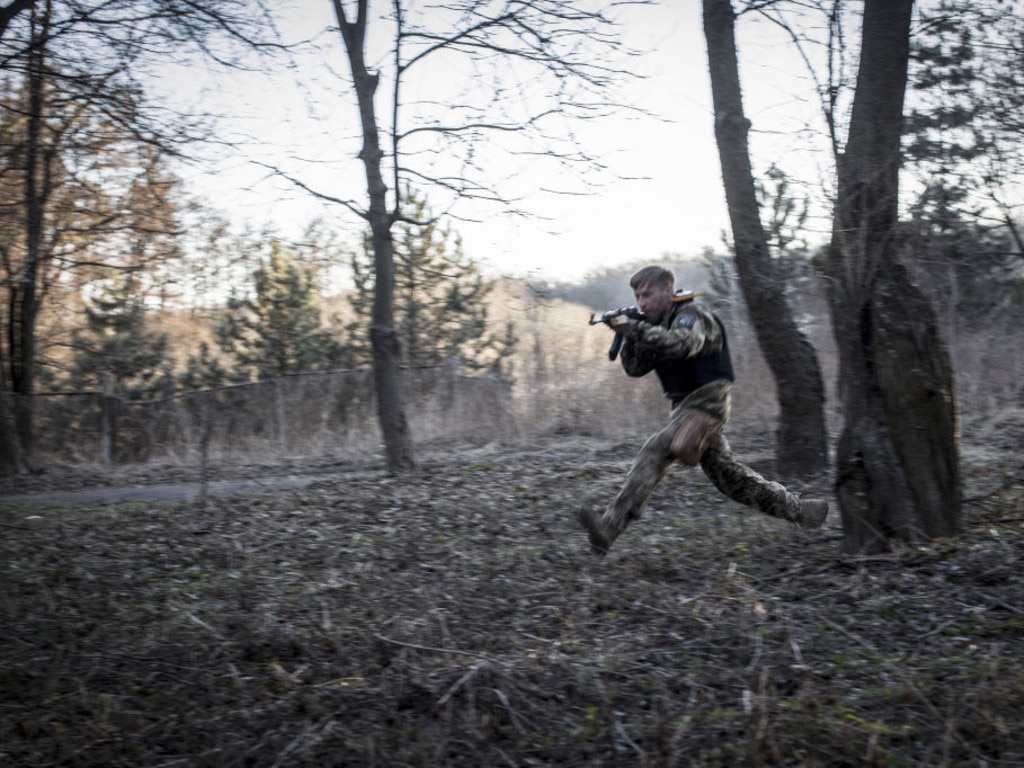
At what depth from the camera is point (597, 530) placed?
6211 millimetres

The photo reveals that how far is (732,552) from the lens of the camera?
6.20 m

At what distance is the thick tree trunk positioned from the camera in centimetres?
948

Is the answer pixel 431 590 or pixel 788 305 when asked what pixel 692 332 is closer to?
pixel 431 590

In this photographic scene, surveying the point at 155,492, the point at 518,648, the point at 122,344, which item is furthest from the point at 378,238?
the point at 122,344

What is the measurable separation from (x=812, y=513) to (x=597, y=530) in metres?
1.46

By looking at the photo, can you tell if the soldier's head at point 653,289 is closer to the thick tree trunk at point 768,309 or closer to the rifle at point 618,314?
the rifle at point 618,314

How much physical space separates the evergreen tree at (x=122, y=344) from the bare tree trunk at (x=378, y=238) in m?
12.6

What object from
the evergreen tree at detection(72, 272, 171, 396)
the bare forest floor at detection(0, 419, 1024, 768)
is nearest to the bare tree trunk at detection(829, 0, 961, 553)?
the bare forest floor at detection(0, 419, 1024, 768)

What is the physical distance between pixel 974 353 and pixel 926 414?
11484mm

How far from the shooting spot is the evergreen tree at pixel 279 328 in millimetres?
23594

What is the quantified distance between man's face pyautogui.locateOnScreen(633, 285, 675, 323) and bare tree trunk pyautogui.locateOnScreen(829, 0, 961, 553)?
1.04 metres

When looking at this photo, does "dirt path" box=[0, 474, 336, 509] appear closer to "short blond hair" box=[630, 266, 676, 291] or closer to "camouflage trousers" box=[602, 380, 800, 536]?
"camouflage trousers" box=[602, 380, 800, 536]

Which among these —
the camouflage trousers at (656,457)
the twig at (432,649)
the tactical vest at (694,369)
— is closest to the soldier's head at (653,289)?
the tactical vest at (694,369)

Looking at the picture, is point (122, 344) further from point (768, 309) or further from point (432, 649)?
point (432, 649)
